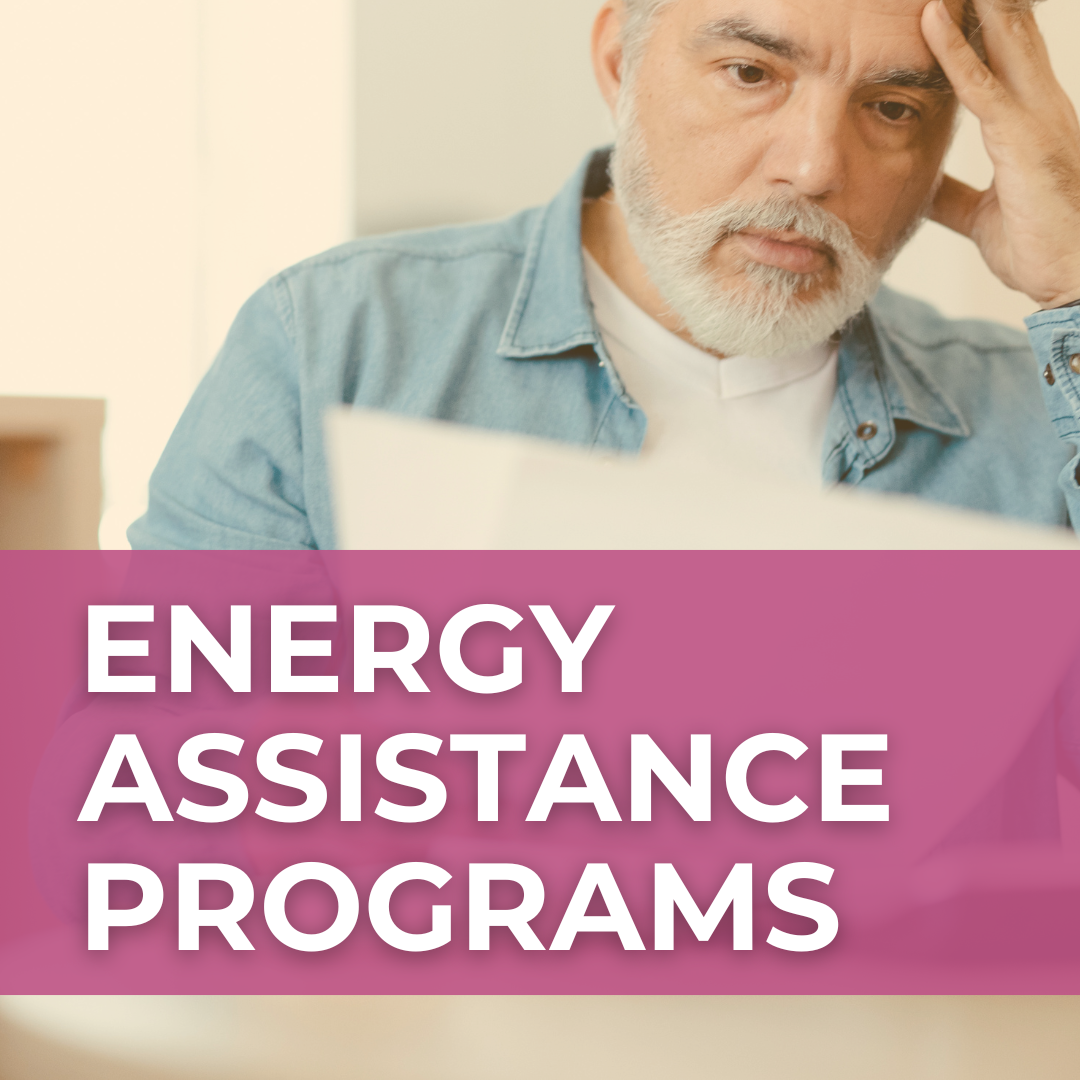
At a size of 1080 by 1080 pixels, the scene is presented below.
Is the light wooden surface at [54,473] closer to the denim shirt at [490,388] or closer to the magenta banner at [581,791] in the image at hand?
the denim shirt at [490,388]

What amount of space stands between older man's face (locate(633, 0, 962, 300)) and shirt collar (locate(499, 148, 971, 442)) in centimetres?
12

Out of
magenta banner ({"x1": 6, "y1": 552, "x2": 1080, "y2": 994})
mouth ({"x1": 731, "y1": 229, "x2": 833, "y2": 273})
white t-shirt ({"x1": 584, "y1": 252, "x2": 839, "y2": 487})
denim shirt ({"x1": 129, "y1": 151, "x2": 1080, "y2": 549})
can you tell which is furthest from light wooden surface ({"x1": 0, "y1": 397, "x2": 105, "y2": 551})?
mouth ({"x1": 731, "y1": 229, "x2": 833, "y2": 273})

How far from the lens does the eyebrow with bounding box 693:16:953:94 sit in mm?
866

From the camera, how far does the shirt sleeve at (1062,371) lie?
0.96m

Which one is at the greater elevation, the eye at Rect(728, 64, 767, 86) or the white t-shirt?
the eye at Rect(728, 64, 767, 86)

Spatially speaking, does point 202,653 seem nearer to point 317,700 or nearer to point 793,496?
point 317,700

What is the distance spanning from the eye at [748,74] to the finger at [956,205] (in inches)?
10.8

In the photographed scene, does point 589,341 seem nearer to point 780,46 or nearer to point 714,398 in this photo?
point 714,398

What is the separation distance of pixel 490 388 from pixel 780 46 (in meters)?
0.36

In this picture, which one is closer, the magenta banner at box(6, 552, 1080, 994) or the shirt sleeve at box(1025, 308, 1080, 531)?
the magenta banner at box(6, 552, 1080, 994)

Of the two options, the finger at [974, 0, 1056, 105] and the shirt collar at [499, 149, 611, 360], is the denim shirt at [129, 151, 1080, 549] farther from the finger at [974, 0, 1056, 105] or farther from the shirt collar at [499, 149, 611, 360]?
the finger at [974, 0, 1056, 105]

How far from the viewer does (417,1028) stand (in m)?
0.46

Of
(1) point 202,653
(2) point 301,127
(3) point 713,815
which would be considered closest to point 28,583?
(1) point 202,653

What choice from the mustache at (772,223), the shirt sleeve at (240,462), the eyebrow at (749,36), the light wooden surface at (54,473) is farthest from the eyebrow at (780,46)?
the light wooden surface at (54,473)
